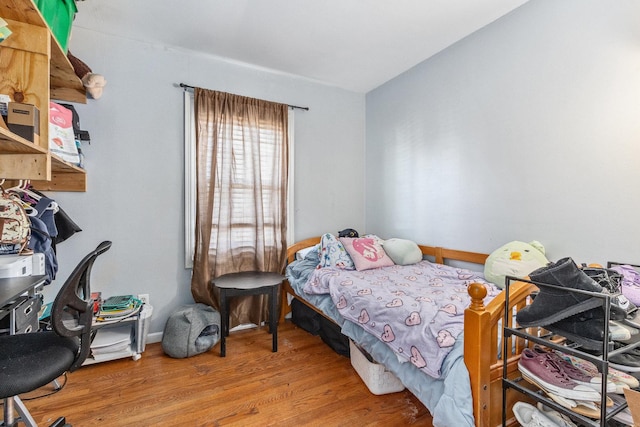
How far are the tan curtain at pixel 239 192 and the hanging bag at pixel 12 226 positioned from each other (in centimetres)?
112

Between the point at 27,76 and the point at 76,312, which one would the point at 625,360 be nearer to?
the point at 76,312

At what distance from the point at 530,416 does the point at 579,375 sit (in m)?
0.24

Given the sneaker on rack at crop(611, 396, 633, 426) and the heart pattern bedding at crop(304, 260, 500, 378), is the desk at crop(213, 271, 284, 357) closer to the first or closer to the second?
the heart pattern bedding at crop(304, 260, 500, 378)

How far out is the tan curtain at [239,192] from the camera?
2559 millimetres

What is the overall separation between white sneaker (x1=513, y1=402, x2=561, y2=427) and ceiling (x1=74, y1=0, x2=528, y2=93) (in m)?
2.27

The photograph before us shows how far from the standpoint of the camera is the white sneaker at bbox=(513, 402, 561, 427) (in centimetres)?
105

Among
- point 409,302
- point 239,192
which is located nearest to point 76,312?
point 409,302

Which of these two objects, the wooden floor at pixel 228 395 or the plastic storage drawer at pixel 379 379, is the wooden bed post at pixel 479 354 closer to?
the wooden floor at pixel 228 395

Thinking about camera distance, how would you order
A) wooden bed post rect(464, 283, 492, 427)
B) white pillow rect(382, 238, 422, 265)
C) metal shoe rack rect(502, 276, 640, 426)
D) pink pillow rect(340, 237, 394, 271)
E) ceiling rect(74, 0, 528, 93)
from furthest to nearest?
white pillow rect(382, 238, 422, 265)
pink pillow rect(340, 237, 394, 271)
ceiling rect(74, 0, 528, 93)
wooden bed post rect(464, 283, 492, 427)
metal shoe rack rect(502, 276, 640, 426)

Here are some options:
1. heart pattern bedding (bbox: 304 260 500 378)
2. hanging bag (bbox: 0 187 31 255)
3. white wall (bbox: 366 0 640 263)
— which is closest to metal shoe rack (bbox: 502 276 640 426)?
heart pattern bedding (bbox: 304 260 500 378)

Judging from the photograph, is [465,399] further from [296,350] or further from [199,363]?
[199,363]

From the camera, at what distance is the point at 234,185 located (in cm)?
271

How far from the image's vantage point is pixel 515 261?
1.83 m

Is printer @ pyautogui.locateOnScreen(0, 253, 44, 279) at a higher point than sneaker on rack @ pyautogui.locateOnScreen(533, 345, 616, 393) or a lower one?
higher
